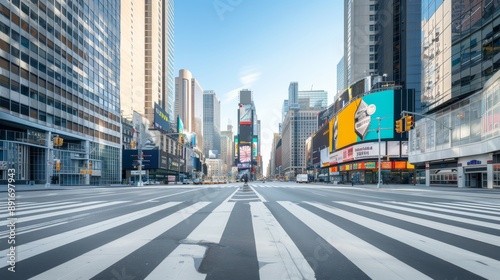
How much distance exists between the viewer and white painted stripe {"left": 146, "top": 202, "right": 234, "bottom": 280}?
3.54 m

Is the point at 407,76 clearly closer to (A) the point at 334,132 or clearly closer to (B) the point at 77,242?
(A) the point at 334,132

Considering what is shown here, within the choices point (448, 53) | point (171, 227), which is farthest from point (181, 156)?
point (171, 227)

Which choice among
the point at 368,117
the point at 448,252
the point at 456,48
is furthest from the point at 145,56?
the point at 448,252

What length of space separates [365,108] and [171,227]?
7055 centimetres

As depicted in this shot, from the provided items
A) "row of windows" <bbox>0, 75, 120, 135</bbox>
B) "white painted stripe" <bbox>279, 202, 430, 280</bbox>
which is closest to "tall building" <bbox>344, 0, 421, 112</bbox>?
"white painted stripe" <bbox>279, 202, 430, 280</bbox>

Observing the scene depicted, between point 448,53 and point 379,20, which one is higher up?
point 379,20

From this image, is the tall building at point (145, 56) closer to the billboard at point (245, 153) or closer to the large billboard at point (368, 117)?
the billboard at point (245, 153)

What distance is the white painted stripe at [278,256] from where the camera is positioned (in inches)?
141

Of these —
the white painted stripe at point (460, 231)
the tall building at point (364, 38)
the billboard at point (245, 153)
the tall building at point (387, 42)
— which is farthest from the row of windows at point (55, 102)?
the billboard at point (245, 153)

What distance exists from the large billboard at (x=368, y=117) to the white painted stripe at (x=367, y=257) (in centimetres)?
5827

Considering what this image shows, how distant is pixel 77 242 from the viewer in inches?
204

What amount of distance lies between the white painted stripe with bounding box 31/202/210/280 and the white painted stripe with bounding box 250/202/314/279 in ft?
7.53

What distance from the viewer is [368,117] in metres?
67.1

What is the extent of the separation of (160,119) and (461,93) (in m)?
86.8
